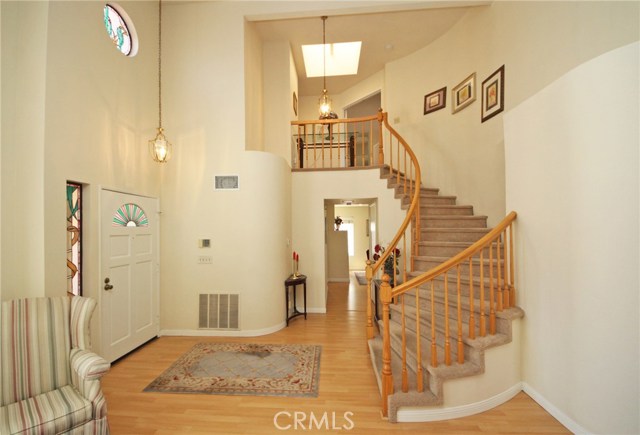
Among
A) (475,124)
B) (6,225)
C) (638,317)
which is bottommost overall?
(638,317)

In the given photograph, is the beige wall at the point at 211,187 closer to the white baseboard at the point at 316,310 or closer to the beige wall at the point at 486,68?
the white baseboard at the point at 316,310

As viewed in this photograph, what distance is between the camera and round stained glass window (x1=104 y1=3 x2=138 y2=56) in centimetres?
330

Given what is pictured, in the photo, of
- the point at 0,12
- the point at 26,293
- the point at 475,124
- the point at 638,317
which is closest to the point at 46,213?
the point at 26,293

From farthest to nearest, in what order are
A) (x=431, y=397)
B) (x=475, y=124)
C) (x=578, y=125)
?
(x=475, y=124)
(x=431, y=397)
(x=578, y=125)

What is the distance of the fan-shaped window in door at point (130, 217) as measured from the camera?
3.34m

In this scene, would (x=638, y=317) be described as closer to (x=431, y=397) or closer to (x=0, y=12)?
(x=431, y=397)

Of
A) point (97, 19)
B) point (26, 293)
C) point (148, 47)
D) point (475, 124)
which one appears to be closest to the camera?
point (26, 293)

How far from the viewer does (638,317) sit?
175 cm

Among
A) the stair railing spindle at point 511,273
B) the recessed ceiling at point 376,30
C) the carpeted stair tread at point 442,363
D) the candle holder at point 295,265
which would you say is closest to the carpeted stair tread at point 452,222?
the stair railing spindle at point 511,273

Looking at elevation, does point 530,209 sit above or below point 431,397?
above

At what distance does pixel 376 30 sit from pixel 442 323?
5.31 m

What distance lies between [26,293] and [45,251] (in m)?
0.40

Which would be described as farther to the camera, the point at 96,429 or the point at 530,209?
the point at 530,209

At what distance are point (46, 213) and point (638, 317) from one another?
458 cm
